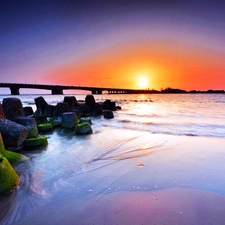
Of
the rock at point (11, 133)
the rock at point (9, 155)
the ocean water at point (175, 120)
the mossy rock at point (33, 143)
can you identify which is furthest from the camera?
the ocean water at point (175, 120)

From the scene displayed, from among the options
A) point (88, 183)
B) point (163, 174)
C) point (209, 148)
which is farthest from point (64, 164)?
point (209, 148)

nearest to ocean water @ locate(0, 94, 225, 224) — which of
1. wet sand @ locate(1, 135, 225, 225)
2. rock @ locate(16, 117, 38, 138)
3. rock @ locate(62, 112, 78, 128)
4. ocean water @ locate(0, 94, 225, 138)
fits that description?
wet sand @ locate(1, 135, 225, 225)

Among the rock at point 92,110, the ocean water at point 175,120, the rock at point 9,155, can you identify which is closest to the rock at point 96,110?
the rock at point 92,110

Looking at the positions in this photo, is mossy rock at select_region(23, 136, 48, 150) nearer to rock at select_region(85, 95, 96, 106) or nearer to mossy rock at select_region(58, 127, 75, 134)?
mossy rock at select_region(58, 127, 75, 134)

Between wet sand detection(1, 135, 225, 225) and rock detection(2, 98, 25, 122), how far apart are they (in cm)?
567

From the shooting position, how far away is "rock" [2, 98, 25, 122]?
838 centimetres

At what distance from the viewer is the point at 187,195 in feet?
10.8

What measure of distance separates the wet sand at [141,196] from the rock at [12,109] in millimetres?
5674

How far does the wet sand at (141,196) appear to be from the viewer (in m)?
2.73

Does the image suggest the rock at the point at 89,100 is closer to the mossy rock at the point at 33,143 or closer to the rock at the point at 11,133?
the mossy rock at the point at 33,143

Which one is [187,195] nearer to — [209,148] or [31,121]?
[209,148]

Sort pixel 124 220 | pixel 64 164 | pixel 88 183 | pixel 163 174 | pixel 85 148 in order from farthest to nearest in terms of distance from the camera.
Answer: pixel 85 148
pixel 64 164
pixel 163 174
pixel 88 183
pixel 124 220

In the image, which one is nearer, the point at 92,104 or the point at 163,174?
the point at 163,174

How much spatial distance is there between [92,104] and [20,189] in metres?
16.5
